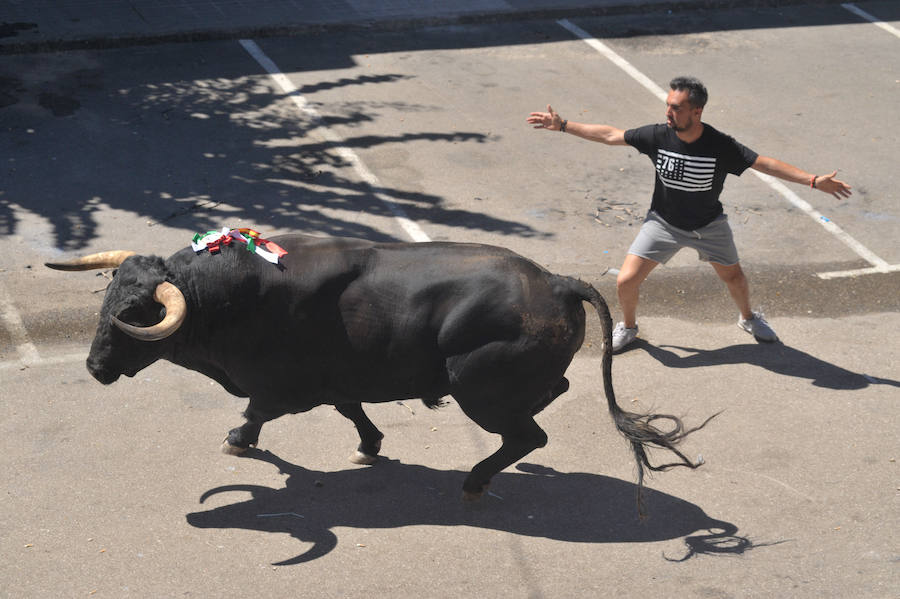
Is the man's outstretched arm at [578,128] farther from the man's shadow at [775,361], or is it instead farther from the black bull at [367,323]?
the black bull at [367,323]

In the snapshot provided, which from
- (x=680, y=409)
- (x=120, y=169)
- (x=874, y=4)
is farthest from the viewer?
(x=874, y=4)

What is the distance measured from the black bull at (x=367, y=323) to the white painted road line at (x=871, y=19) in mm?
10784

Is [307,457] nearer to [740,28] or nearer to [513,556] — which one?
[513,556]

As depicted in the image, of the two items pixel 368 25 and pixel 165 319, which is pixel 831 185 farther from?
pixel 368 25

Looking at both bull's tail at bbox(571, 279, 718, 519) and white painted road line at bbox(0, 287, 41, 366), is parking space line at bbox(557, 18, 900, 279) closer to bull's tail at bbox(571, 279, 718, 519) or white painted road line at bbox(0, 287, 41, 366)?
bull's tail at bbox(571, 279, 718, 519)

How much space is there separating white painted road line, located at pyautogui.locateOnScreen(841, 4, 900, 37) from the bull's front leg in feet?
38.0

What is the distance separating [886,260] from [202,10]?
876 centimetres

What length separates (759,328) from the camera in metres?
7.86

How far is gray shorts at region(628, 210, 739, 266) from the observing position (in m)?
7.42

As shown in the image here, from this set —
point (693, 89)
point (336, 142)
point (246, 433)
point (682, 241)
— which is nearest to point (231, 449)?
point (246, 433)

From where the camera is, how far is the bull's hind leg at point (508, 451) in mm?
5746

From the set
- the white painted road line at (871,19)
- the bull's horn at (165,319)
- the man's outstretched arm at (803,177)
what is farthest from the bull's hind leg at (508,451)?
the white painted road line at (871,19)

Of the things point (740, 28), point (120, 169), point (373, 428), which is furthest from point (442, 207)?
point (740, 28)

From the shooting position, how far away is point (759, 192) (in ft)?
33.5
